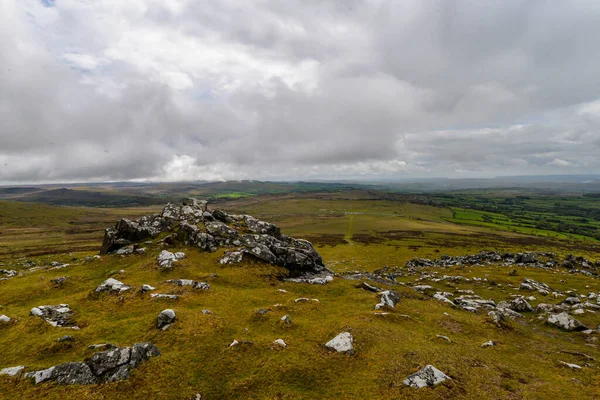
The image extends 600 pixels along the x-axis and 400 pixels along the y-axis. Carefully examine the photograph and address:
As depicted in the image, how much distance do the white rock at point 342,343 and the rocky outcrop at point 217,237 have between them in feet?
74.0

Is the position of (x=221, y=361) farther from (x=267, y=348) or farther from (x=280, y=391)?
(x=280, y=391)

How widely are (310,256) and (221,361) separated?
2925 centimetres

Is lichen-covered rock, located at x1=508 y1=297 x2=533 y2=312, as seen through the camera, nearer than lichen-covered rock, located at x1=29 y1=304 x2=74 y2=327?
No

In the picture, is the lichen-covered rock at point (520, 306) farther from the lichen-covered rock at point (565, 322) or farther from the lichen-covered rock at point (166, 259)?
the lichen-covered rock at point (166, 259)

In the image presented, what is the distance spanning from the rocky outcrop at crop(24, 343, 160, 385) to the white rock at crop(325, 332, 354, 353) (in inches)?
509

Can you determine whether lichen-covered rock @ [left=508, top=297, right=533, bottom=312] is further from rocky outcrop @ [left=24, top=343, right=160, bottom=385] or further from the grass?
rocky outcrop @ [left=24, top=343, right=160, bottom=385]

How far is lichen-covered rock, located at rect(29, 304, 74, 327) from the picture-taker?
2408 centimetres

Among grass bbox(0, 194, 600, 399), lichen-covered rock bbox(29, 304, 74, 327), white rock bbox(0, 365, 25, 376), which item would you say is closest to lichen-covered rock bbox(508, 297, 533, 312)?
grass bbox(0, 194, 600, 399)

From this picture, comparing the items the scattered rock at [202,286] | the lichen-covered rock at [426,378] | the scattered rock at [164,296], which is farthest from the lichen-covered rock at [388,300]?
the scattered rock at [164,296]

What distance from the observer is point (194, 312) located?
83.5 feet

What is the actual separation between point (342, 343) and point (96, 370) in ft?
52.7

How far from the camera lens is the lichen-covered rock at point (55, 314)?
79.0 ft

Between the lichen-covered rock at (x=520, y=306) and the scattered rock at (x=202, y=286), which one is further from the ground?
the scattered rock at (x=202, y=286)

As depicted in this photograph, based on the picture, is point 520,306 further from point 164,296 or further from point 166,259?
point 166,259
